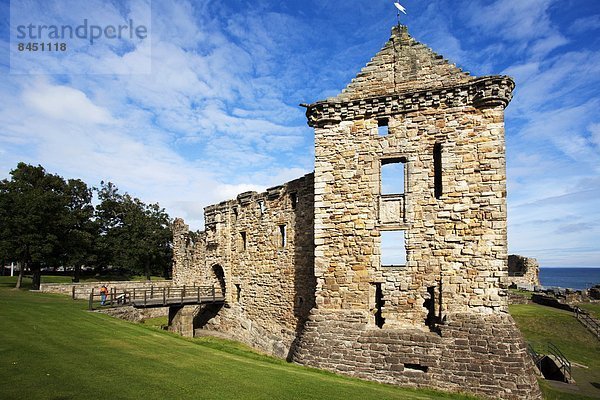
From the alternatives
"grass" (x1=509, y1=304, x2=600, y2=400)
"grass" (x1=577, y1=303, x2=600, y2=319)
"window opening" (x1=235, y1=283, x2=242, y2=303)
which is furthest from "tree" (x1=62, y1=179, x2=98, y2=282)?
"grass" (x1=577, y1=303, x2=600, y2=319)

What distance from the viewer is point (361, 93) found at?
Answer: 42.7 ft

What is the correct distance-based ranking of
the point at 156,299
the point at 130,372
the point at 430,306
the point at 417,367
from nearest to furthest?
1. the point at 130,372
2. the point at 417,367
3. the point at 430,306
4. the point at 156,299

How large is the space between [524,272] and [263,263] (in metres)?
32.0

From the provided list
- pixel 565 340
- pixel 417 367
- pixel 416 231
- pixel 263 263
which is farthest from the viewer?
pixel 263 263

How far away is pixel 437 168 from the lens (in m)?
12.1

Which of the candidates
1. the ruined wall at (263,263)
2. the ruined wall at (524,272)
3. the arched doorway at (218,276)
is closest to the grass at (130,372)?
the ruined wall at (263,263)

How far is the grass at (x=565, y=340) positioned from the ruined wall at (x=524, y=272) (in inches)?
617

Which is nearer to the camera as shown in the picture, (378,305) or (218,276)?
(378,305)

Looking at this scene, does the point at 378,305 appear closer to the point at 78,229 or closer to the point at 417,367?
the point at 417,367

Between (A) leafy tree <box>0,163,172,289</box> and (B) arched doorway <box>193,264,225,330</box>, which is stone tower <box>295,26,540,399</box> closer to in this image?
(B) arched doorway <box>193,264,225,330</box>

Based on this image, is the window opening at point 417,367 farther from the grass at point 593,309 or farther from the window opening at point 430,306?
the grass at point 593,309

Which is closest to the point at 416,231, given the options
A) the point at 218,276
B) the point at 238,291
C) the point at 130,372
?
the point at 130,372

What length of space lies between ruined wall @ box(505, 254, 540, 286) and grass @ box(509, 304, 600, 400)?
15676mm

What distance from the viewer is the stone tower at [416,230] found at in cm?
1073
